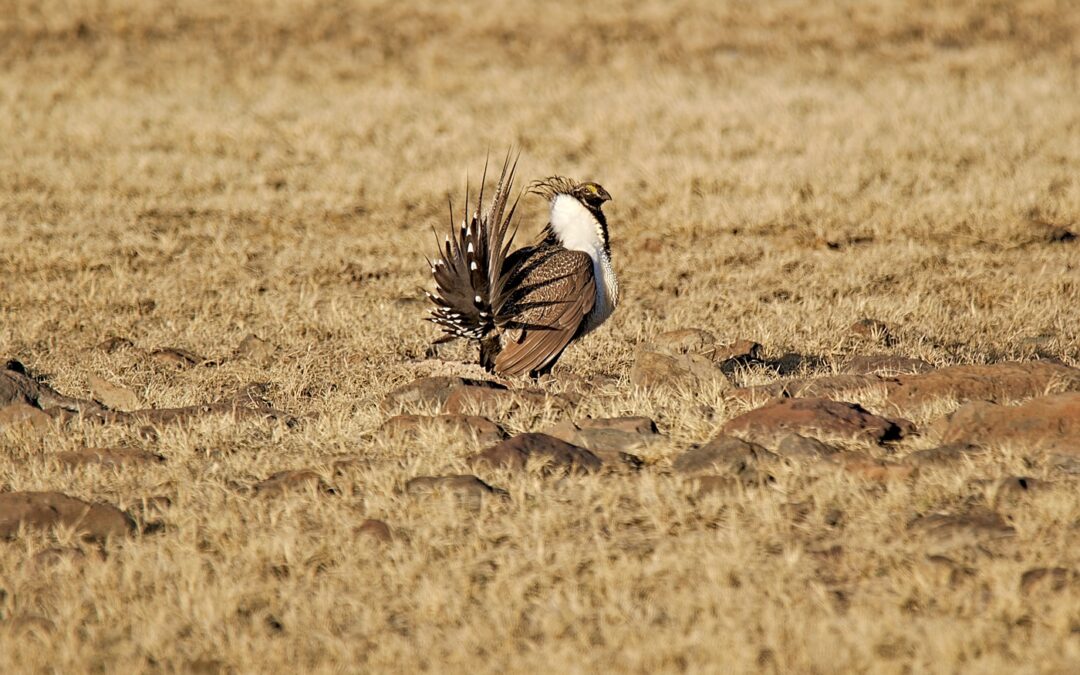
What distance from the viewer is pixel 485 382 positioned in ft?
22.1

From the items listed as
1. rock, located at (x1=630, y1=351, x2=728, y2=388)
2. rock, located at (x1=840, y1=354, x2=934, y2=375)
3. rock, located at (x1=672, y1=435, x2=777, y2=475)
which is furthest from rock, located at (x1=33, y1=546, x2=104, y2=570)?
rock, located at (x1=840, y1=354, x2=934, y2=375)

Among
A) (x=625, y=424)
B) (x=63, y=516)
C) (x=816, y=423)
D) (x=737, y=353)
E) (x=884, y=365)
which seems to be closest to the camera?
(x=63, y=516)

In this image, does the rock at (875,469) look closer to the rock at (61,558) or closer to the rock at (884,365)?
the rock at (884,365)

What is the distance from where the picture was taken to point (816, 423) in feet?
17.0

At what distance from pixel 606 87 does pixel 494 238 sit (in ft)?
30.2

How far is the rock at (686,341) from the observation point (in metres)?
7.70

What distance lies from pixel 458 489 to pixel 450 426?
2.32 ft

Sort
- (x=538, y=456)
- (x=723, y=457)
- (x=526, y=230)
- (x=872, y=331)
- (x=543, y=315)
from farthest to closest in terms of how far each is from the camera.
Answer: (x=526, y=230) → (x=872, y=331) → (x=543, y=315) → (x=538, y=456) → (x=723, y=457)

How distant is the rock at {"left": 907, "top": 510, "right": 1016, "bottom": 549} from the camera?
13.8ft

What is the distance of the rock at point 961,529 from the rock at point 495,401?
6.30ft

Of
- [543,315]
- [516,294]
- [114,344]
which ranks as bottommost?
[114,344]

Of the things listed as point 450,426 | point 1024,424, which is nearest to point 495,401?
point 450,426

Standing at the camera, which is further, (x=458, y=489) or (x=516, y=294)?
(x=516, y=294)

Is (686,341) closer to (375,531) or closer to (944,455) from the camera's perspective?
(944,455)
